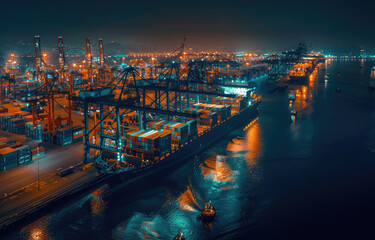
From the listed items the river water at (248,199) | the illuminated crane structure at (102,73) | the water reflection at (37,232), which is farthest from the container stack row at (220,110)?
the illuminated crane structure at (102,73)

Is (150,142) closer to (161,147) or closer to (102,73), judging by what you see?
(161,147)

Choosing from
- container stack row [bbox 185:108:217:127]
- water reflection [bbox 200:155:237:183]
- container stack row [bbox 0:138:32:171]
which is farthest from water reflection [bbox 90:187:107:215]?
container stack row [bbox 185:108:217:127]

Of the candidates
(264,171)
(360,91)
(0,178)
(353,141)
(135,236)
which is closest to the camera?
(135,236)

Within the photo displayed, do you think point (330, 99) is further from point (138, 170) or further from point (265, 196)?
point (138, 170)

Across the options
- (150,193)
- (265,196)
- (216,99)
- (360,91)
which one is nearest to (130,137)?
(150,193)

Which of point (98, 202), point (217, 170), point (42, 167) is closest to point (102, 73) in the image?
point (42, 167)

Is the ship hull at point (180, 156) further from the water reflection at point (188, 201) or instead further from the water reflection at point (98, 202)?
the water reflection at point (188, 201)
